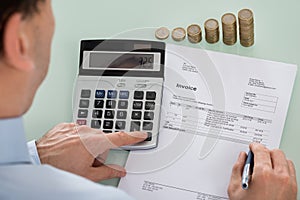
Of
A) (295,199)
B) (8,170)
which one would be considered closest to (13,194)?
(8,170)

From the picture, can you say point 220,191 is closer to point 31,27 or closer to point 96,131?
point 96,131

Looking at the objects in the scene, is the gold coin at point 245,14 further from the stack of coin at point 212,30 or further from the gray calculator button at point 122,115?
the gray calculator button at point 122,115

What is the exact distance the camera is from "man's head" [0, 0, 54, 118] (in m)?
0.54

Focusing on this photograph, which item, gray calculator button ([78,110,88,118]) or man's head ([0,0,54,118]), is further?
gray calculator button ([78,110,88,118])

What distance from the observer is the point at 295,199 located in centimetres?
76

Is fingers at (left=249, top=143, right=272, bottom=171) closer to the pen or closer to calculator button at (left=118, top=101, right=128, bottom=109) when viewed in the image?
the pen

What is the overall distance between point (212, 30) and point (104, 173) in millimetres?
281

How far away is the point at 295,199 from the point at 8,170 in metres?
0.40

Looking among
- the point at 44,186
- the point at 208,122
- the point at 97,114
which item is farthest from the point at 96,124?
the point at 44,186

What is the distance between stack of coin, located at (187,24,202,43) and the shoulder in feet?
1.17

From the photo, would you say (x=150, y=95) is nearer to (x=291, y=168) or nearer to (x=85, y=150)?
(x=85, y=150)

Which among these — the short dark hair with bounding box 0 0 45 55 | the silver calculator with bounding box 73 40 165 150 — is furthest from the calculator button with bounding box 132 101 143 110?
the short dark hair with bounding box 0 0 45 55

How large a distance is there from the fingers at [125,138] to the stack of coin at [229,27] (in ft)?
0.68

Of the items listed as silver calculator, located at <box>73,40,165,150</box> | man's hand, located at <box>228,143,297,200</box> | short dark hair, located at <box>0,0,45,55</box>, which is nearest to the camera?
short dark hair, located at <box>0,0,45,55</box>
